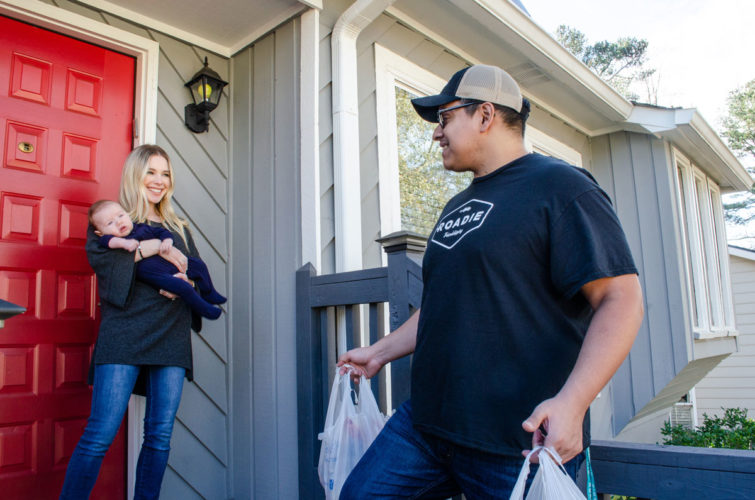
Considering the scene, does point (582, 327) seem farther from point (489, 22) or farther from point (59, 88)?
point (489, 22)

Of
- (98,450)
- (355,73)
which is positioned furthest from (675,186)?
(98,450)

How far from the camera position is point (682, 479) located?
4.91 feet

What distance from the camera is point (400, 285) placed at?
2.16 m

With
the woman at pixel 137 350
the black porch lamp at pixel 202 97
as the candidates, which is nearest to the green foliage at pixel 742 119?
the black porch lamp at pixel 202 97

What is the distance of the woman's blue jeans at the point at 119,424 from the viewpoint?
77.8 inches

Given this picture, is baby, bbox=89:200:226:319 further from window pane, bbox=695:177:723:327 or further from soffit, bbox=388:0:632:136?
window pane, bbox=695:177:723:327

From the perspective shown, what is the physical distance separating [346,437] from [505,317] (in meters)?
0.80

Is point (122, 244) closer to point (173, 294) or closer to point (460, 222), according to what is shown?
point (173, 294)

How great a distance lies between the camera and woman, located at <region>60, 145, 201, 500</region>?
2.03m

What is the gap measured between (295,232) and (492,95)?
5.16 ft

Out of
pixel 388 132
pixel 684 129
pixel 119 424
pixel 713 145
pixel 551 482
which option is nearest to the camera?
pixel 551 482

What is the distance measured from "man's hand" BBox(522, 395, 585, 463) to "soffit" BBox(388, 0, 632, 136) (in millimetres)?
2842

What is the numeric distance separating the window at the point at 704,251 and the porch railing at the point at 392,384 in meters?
4.51

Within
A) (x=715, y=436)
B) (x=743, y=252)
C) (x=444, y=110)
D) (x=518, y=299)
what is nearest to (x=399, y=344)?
(x=518, y=299)
